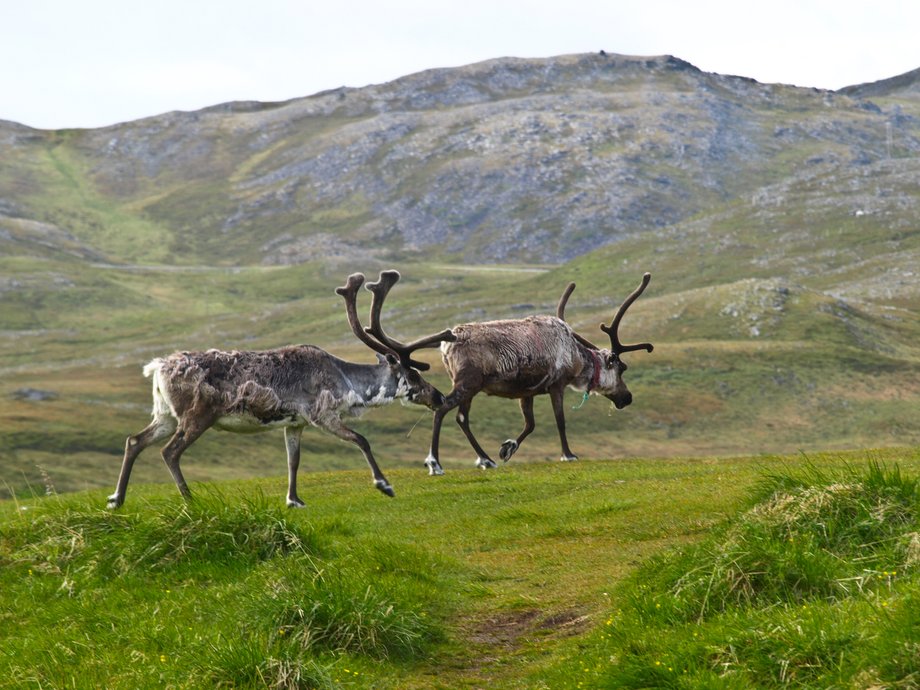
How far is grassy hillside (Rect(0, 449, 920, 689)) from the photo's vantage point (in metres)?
8.95

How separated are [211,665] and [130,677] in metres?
0.81

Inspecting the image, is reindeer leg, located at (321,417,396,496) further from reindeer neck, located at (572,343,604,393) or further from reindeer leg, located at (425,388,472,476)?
reindeer neck, located at (572,343,604,393)

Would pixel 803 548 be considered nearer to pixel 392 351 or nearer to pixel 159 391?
pixel 159 391

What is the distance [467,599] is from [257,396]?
27.1 feet

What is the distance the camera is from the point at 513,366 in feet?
87.8

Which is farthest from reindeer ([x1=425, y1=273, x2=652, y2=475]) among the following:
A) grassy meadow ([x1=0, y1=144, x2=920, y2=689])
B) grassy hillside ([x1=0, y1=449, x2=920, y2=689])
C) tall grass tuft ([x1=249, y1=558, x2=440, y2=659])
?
tall grass tuft ([x1=249, y1=558, x2=440, y2=659])

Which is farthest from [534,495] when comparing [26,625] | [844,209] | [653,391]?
[844,209]

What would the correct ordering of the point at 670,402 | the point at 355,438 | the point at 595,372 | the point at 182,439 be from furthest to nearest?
the point at 670,402 → the point at 595,372 → the point at 355,438 → the point at 182,439

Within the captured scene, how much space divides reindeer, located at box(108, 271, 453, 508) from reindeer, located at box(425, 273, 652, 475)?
368cm

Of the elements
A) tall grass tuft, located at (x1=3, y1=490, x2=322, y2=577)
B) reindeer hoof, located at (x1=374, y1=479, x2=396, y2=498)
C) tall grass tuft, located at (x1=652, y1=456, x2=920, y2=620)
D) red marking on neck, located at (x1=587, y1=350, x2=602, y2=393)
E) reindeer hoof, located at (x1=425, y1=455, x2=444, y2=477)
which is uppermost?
tall grass tuft, located at (x1=652, y1=456, x2=920, y2=620)

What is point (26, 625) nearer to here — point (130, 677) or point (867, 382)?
point (130, 677)

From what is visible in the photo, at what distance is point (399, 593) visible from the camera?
11938 millimetres

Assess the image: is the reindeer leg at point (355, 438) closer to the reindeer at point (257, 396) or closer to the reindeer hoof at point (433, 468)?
the reindeer at point (257, 396)

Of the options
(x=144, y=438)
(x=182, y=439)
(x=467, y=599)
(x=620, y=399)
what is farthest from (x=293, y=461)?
(x=620, y=399)
